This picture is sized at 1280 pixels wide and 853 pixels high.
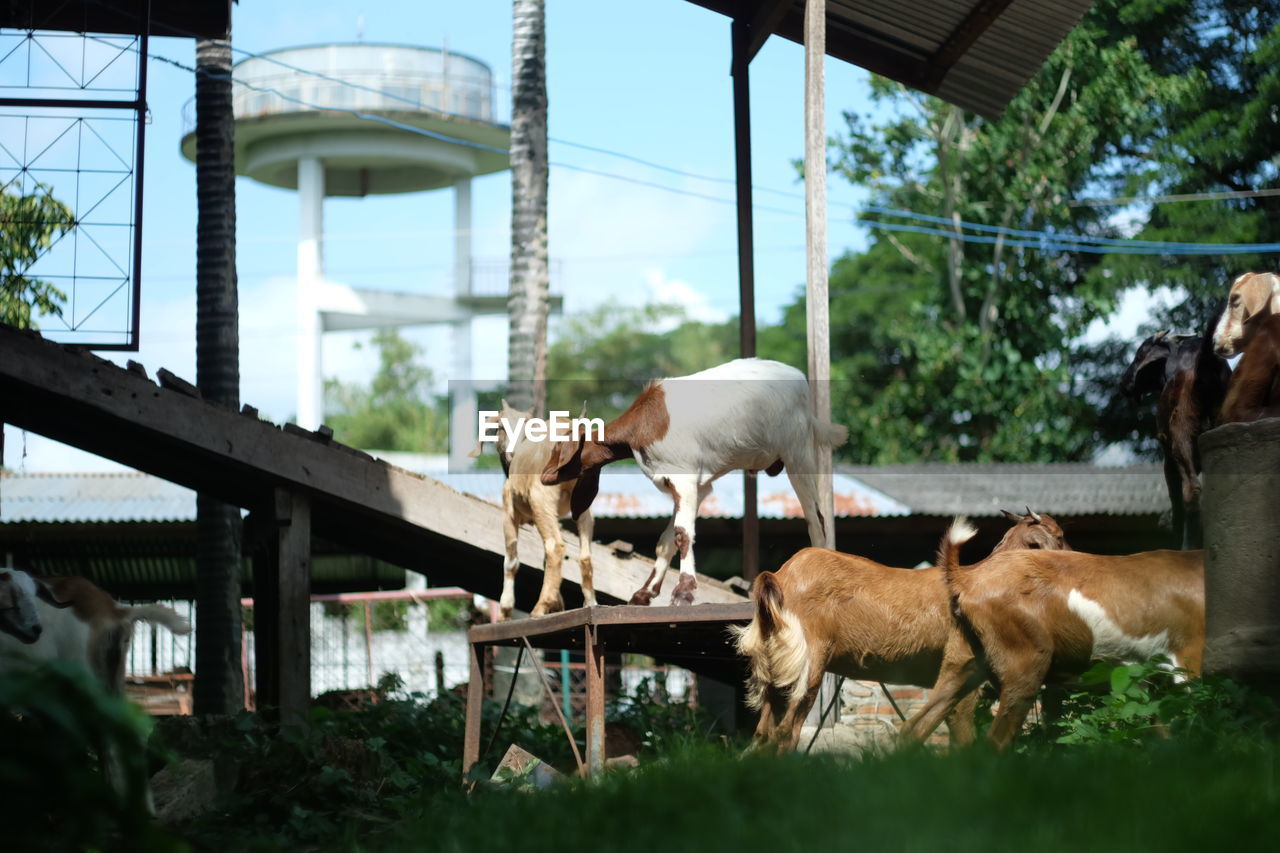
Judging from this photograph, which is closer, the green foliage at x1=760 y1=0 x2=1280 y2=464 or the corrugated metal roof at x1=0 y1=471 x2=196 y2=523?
the corrugated metal roof at x1=0 y1=471 x2=196 y2=523

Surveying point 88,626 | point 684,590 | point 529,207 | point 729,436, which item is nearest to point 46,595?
point 88,626

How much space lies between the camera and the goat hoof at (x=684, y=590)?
26.1ft

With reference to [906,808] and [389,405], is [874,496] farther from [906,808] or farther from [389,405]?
[389,405]

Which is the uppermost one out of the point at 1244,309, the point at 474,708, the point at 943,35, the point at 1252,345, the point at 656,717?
the point at 943,35

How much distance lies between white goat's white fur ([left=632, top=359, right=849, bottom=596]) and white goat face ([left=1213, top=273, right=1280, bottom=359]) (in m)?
2.29

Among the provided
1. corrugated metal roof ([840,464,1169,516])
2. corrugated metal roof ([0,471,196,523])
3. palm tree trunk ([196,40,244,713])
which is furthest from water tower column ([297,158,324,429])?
palm tree trunk ([196,40,244,713])

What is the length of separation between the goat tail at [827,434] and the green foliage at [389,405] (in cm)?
5460

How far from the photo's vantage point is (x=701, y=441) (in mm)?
8086

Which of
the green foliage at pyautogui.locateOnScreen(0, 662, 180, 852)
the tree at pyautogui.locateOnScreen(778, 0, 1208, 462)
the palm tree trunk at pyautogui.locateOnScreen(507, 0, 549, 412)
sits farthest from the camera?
the tree at pyautogui.locateOnScreen(778, 0, 1208, 462)

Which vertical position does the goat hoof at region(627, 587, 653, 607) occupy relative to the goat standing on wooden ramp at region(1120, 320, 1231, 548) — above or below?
below

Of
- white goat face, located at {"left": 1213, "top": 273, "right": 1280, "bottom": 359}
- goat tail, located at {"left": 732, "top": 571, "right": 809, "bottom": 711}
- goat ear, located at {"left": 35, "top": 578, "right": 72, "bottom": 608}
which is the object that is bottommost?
goat tail, located at {"left": 732, "top": 571, "right": 809, "bottom": 711}

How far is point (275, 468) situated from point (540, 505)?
1924 millimetres

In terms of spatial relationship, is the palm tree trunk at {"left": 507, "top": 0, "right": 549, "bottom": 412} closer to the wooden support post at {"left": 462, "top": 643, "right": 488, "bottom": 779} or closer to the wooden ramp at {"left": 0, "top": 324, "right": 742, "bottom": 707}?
the wooden ramp at {"left": 0, "top": 324, "right": 742, "bottom": 707}

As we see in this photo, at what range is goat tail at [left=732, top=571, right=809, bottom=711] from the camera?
6797 millimetres
